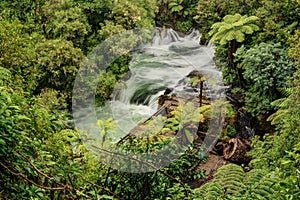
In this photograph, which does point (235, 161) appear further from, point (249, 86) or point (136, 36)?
point (136, 36)

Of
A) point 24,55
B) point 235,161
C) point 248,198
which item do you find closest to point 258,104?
point 235,161

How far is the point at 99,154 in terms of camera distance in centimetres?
364

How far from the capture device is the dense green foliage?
2.36 meters

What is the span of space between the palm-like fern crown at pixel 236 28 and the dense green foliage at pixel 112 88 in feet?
0.09

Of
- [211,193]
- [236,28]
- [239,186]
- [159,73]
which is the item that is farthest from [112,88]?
[211,193]

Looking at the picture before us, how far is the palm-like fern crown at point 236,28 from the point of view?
9.73 meters

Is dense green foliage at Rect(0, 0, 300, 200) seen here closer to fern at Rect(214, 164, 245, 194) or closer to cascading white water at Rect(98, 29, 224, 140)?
fern at Rect(214, 164, 245, 194)

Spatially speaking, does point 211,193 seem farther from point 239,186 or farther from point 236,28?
point 236,28

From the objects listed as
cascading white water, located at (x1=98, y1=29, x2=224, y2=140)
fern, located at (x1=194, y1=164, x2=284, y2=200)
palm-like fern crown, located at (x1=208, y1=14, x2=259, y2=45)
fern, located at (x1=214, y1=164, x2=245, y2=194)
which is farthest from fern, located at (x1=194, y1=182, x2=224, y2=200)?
palm-like fern crown, located at (x1=208, y1=14, x2=259, y2=45)

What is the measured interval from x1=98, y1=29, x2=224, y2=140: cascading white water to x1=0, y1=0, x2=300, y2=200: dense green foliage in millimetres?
436

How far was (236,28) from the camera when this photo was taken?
9.98 metres

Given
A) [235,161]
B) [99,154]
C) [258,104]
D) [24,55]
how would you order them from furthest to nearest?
[258,104]
[235,161]
[24,55]
[99,154]

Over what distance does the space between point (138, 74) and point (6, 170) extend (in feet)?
31.1

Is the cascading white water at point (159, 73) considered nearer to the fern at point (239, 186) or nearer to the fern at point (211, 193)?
the fern at point (239, 186)
